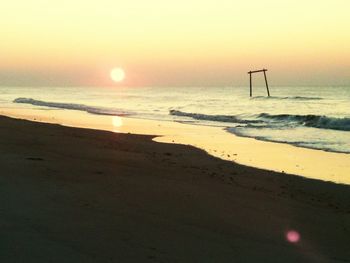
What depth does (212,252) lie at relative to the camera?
4.54 metres

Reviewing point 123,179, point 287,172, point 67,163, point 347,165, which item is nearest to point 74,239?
point 123,179

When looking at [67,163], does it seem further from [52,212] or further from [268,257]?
[268,257]

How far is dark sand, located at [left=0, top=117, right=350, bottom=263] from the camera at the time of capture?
14.4ft

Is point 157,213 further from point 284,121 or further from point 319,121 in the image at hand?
point 284,121

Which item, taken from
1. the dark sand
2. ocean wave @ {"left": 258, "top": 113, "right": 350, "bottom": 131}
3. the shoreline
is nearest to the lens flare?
the dark sand

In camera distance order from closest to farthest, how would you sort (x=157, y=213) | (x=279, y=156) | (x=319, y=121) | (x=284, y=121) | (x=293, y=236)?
(x=293, y=236)
(x=157, y=213)
(x=279, y=156)
(x=319, y=121)
(x=284, y=121)

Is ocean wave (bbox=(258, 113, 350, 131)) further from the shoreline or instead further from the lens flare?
the lens flare

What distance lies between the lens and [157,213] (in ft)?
18.7

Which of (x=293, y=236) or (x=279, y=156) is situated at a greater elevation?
(x=293, y=236)

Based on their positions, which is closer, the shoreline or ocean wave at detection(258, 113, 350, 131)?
the shoreline

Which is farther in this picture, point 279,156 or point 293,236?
point 279,156

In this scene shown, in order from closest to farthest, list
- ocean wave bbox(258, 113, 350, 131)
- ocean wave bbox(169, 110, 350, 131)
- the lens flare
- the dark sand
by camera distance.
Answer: the dark sand
the lens flare
ocean wave bbox(258, 113, 350, 131)
ocean wave bbox(169, 110, 350, 131)

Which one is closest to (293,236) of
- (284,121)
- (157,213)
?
(157,213)

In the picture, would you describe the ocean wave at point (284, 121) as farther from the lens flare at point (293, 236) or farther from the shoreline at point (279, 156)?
the lens flare at point (293, 236)
